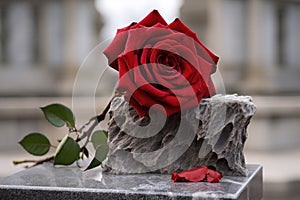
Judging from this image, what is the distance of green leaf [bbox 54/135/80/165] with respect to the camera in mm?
823

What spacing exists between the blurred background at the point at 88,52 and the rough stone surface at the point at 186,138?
9.40 ft

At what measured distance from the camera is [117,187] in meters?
0.67

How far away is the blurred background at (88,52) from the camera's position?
382cm

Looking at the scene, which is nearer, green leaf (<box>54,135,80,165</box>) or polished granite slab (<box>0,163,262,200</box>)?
polished granite slab (<box>0,163,262,200</box>)

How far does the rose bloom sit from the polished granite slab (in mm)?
87

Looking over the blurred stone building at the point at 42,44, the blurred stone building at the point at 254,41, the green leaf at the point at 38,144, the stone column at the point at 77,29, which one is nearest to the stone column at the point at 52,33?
the blurred stone building at the point at 42,44

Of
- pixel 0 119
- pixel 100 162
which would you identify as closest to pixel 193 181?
pixel 100 162

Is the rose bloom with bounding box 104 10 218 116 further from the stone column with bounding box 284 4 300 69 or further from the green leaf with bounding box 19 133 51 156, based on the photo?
the stone column with bounding box 284 4 300 69

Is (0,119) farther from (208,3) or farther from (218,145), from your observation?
(218,145)

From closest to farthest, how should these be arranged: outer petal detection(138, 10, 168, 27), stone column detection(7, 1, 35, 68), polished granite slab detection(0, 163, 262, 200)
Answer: polished granite slab detection(0, 163, 262, 200), outer petal detection(138, 10, 168, 27), stone column detection(7, 1, 35, 68)

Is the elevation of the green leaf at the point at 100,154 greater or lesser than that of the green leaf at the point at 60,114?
lesser

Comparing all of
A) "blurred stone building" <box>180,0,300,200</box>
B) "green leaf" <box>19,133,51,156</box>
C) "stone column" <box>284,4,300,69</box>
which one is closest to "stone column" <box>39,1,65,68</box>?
"blurred stone building" <box>180,0,300,200</box>

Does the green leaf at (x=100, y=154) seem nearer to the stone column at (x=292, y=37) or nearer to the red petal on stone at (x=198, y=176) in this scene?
the red petal on stone at (x=198, y=176)

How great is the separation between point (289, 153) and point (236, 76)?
923 mm
